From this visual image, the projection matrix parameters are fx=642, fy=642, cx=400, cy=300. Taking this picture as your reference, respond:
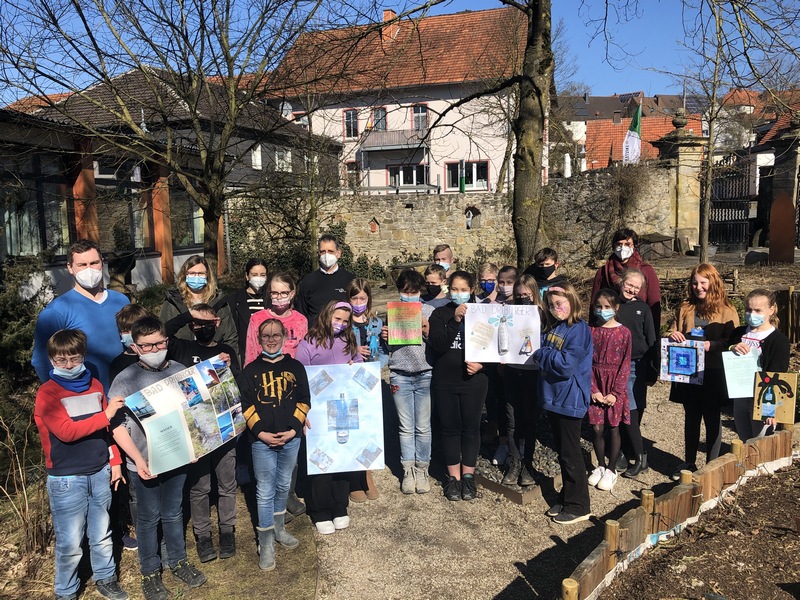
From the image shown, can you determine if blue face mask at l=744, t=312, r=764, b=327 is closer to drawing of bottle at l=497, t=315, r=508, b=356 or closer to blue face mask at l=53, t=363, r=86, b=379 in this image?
drawing of bottle at l=497, t=315, r=508, b=356

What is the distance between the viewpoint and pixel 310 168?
47.7 ft

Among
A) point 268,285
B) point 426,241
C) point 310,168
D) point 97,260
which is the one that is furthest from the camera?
point 426,241

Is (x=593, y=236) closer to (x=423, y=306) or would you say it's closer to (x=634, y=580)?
(x=423, y=306)

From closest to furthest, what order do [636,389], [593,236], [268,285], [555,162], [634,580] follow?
[634,580] < [268,285] < [636,389] < [593,236] < [555,162]

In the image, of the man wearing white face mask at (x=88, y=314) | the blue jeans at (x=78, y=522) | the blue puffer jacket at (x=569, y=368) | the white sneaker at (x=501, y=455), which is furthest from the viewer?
the white sneaker at (x=501, y=455)

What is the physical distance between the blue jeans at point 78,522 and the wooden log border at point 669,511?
274cm

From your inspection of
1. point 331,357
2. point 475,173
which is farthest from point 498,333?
point 475,173

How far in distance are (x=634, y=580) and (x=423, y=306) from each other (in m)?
2.60

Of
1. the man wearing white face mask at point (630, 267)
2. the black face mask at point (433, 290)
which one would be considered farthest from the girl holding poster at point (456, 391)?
the man wearing white face mask at point (630, 267)

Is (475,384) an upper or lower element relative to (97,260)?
lower

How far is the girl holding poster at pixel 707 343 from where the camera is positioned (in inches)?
207

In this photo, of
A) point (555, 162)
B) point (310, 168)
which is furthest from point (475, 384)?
point (555, 162)

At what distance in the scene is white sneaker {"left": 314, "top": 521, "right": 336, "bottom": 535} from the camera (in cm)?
479

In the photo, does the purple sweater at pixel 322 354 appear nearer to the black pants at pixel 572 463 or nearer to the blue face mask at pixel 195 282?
the blue face mask at pixel 195 282
